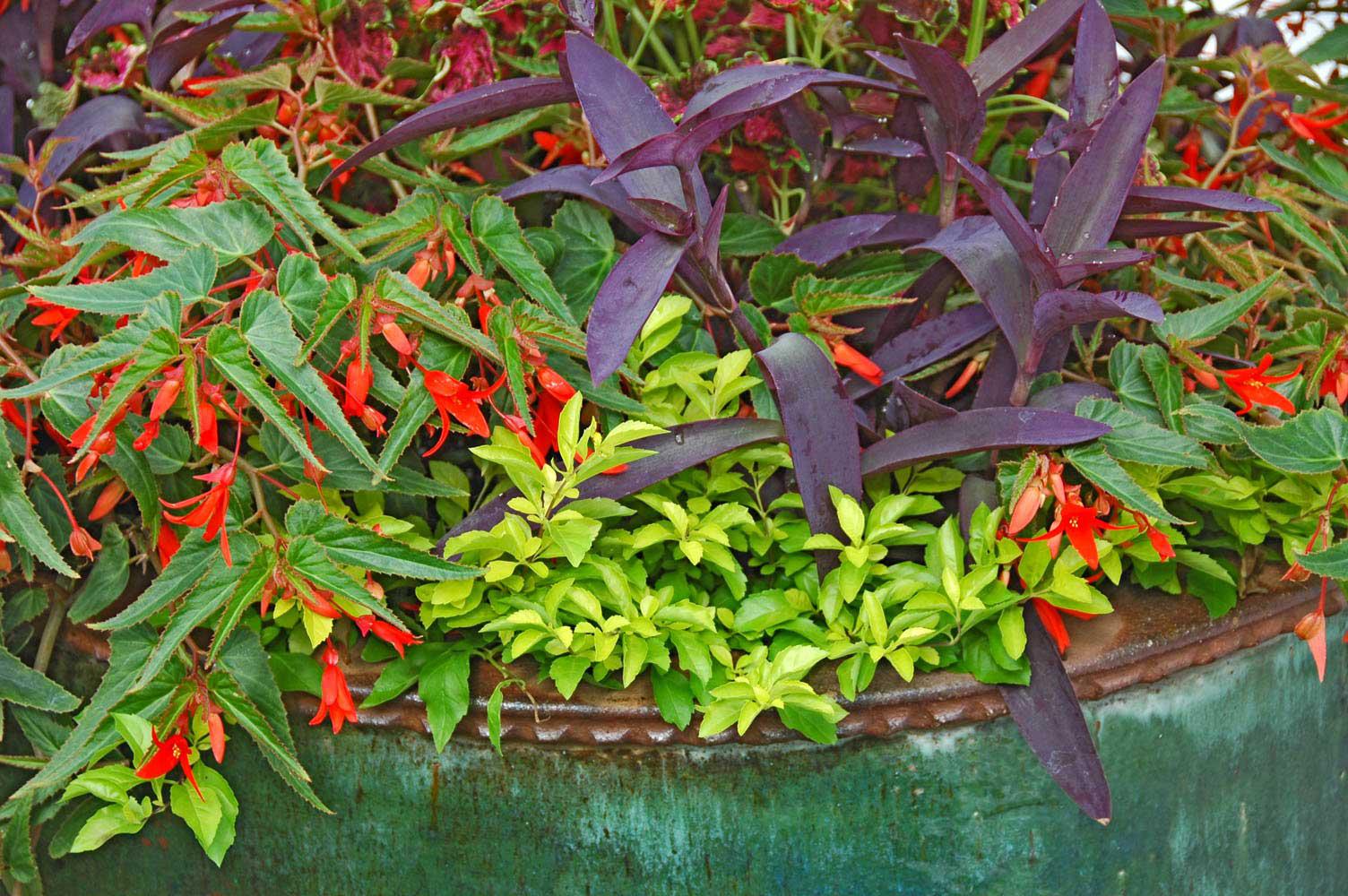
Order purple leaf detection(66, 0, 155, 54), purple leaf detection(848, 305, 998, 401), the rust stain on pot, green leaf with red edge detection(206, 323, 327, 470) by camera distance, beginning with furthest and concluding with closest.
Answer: purple leaf detection(66, 0, 155, 54)
purple leaf detection(848, 305, 998, 401)
the rust stain on pot
green leaf with red edge detection(206, 323, 327, 470)

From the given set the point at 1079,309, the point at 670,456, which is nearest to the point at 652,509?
the point at 670,456

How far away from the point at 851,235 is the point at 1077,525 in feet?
0.89

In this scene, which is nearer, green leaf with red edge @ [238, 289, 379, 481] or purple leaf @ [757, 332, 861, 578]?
green leaf with red edge @ [238, 289, 379, 481]

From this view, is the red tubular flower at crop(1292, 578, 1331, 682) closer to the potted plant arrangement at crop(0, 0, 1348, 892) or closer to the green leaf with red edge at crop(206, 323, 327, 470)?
the potted plant arrangement at crop(0, 0, 1348, 892)

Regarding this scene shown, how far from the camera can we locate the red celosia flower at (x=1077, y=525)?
2.18 ft

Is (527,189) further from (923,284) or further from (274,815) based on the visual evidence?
(274,815)

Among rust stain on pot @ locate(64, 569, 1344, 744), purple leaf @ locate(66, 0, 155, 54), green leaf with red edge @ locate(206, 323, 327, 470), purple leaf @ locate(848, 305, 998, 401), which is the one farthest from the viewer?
purple leaf @ locate(66, 0, 155, 54)

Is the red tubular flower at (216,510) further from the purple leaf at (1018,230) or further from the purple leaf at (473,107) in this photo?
the purple leaf at (1018,230)

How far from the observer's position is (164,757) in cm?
71

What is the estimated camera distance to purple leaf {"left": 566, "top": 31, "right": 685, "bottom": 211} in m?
0.73

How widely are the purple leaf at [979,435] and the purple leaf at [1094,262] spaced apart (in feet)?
0.26

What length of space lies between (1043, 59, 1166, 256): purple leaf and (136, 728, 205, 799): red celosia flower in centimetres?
58

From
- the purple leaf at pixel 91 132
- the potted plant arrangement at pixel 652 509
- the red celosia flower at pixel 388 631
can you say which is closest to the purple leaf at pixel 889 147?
the potted plant arrangement at pixel 652 509

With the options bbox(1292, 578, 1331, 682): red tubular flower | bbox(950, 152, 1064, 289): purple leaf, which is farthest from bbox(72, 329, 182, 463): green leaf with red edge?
bbox(1292, 578, 1331, 682): red tubular flower
